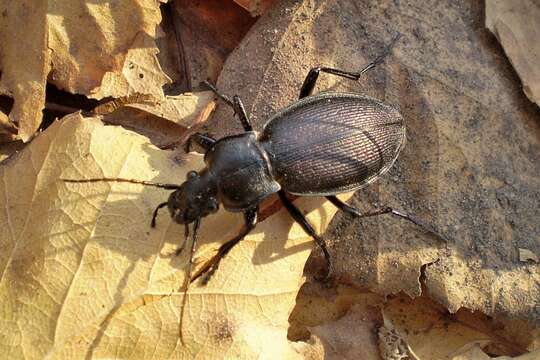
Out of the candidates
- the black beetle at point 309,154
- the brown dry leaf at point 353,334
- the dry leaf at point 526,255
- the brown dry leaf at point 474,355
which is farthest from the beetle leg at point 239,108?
the brown dry leaf at point 474,355

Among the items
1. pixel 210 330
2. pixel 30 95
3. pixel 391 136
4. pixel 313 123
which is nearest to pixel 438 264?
pixel 391 136

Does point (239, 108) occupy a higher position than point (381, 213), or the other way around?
point (239, 108)

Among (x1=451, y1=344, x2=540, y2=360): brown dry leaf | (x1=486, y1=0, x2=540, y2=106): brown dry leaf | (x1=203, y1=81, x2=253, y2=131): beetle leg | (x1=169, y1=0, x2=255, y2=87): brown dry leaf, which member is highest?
(x1=486, y1=0, x2=540, y2=106): brown dry leaf

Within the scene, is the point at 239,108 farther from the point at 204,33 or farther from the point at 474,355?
the point at 474,355

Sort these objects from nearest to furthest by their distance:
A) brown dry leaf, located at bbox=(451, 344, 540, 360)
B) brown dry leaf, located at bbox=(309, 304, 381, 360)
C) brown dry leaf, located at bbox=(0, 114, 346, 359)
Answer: brown dry leaf, located at bbox=(0, 114, 346, 359) < brown dry leaf, located at bbox=(309, 304, 381, 360) < brown dry leaf, located at bbox=(451, 344, 540, 360)

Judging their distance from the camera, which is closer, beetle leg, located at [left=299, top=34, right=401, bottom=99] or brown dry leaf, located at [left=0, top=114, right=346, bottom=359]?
brown dry leaf, located at [left=0, top=114, right=346, bottom=359]

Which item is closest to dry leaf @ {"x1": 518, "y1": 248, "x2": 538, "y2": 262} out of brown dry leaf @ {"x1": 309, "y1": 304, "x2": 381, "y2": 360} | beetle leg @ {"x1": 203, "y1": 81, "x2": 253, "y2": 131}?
brown dry leaf @ {"x1": 309, "y1": 304, "x2": 381, "y2": 360}

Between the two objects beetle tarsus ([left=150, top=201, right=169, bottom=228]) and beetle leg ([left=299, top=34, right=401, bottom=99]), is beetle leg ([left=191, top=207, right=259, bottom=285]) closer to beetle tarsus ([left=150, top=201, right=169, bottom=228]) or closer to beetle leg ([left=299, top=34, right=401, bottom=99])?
beetle tarsus ([left=150, top=201, right=169, bottom=228])

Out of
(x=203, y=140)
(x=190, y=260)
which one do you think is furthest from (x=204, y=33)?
(x=190, y=260)

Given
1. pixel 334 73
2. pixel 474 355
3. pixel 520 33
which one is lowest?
pixel 474 355
